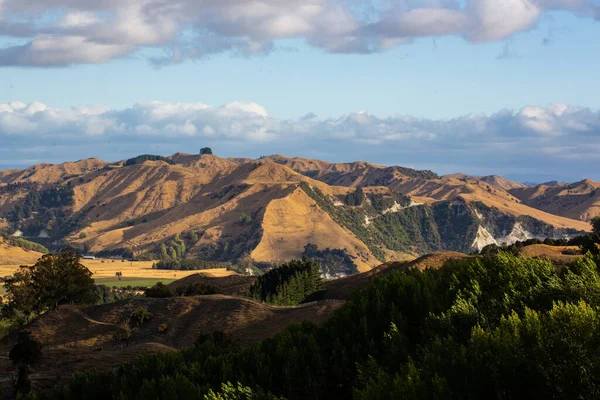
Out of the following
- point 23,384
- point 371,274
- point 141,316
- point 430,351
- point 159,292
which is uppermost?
point 430,351

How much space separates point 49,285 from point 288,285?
46.4 metres

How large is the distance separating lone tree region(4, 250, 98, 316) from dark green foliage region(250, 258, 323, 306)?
1279 inches

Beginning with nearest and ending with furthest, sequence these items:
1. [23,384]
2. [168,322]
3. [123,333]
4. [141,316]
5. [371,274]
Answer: [23,384] → [123,333] → [168,322] → [141,316] → [371,274]

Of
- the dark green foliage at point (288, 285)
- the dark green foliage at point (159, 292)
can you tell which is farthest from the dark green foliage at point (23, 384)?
the dark green foliage at point (288, 285)

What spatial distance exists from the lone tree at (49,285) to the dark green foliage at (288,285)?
32.5 metres

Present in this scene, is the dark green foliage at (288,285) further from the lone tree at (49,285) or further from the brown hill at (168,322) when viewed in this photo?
the lone tree at (49,285)

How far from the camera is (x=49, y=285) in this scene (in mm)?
111375

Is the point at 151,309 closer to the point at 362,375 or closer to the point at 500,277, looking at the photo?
the point at 500,277

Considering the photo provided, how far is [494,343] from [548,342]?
267cm

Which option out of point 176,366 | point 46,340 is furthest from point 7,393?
point 46,340

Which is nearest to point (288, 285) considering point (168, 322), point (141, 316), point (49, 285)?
point (168, 322)

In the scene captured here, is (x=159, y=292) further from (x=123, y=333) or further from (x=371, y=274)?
(x=371, y=274)

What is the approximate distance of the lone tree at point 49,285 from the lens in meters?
110

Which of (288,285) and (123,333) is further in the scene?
(288,285)
